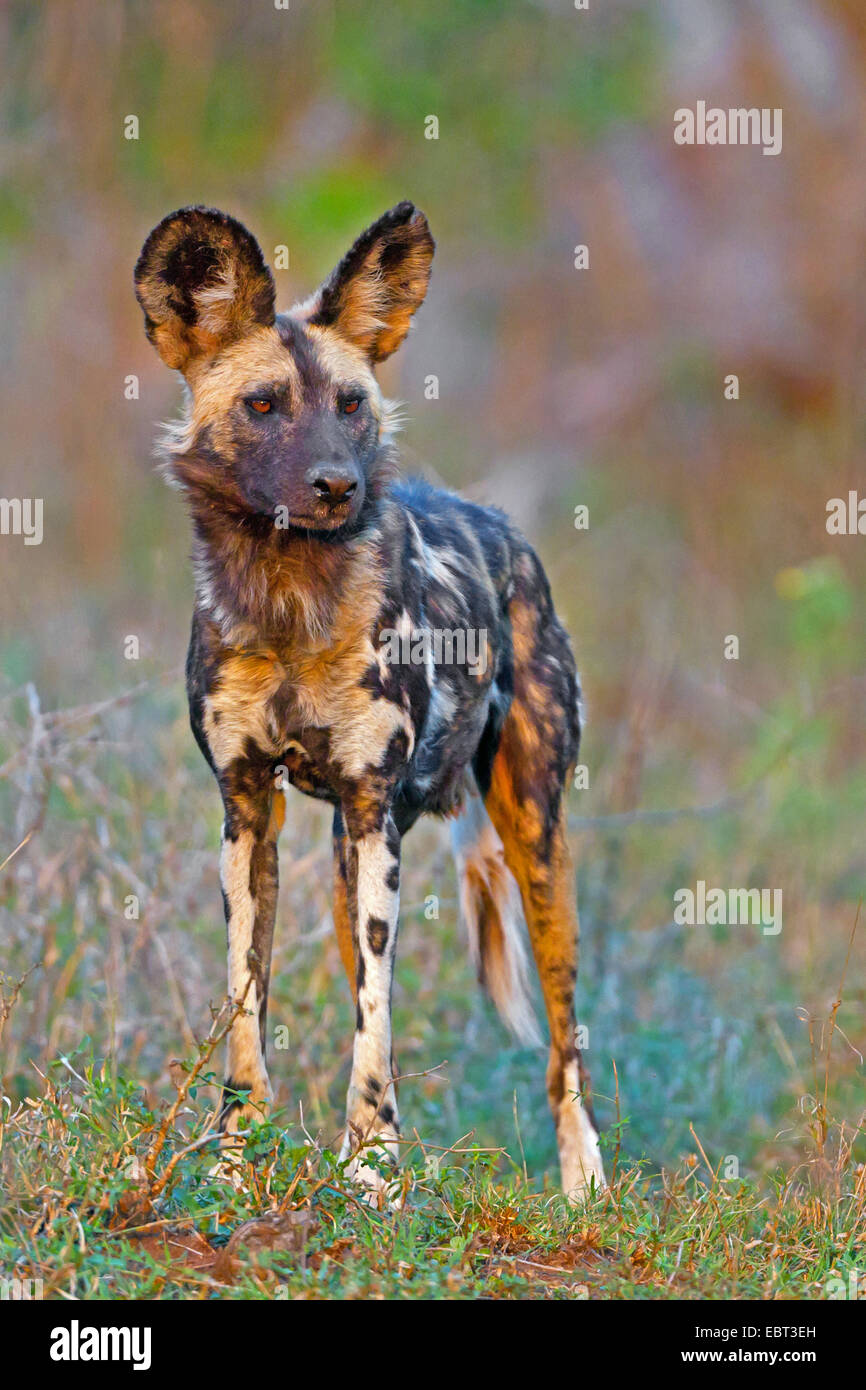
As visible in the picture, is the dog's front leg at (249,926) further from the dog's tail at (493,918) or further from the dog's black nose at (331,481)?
the dog's tail at (493,918)

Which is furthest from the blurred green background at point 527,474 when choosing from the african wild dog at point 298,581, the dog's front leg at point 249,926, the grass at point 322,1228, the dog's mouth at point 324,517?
the dog's mouth at point 324,517

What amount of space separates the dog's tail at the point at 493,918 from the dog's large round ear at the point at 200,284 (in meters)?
1.69

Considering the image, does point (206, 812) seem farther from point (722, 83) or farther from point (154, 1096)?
point (722, 83)

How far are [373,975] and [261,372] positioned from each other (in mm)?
1380

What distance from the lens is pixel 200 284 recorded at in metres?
3.82

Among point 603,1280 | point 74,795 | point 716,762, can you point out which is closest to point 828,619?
point 716,762

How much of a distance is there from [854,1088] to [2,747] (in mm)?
2925

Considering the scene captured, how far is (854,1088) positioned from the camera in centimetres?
546

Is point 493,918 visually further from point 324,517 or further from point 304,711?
point 324,517

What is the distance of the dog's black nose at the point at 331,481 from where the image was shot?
11.8ft

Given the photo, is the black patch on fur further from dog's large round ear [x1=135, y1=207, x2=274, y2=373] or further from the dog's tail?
dog's large round ear [x1=135, y1=207, x2=274, y2=373]

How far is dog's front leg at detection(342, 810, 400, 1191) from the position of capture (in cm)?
370

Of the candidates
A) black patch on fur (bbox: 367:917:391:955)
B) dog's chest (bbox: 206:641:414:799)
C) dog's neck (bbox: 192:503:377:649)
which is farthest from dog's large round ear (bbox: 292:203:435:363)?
black patch on fur (bbox: 367:917:391:955)

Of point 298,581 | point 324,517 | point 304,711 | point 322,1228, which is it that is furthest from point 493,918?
point 322,1228
